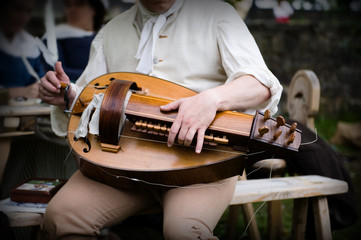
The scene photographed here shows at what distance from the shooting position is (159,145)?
3.86 ft

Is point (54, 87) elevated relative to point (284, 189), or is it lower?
elevated

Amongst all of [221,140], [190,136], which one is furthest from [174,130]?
[221,140]

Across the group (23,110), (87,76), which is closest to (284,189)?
(87,76)

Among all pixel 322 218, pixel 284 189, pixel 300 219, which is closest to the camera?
pixel 284 189

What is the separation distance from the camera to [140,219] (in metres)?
2.54

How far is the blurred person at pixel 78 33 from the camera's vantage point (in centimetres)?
269

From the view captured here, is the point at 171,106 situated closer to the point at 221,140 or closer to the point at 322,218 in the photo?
the point at 221,140

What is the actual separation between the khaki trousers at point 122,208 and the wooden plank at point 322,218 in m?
0.71

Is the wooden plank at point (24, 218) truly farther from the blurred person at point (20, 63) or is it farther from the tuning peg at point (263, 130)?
the tuning peg at point (263, 130)

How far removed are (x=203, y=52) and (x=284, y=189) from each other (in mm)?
815

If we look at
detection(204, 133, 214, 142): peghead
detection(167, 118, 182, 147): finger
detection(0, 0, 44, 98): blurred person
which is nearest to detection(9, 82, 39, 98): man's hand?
detection(0, 0, 44, 98): blurred person

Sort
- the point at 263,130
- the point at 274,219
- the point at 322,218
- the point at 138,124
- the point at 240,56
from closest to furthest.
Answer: the point at 263,130
the point at 138,124
the point at 240,56
the point at 322,218
the point at 274,219

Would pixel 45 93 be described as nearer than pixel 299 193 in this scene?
Yes

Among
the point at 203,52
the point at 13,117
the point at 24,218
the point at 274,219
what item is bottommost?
the point at 274,219
